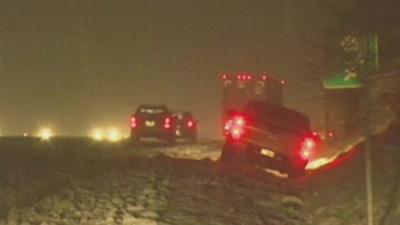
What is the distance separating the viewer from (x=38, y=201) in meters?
15.6

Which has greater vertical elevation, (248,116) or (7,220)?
(248,116)

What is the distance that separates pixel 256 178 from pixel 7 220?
817 centimetres

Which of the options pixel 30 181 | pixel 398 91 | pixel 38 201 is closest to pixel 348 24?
pixel 398 91

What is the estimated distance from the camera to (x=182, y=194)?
54.4 feet

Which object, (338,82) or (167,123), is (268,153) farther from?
(167,123)

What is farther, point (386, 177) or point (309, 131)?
point (309, 131)

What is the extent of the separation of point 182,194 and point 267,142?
6735mm

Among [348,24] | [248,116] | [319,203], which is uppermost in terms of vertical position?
[348,24]

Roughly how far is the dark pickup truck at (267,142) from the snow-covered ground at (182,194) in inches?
26.4

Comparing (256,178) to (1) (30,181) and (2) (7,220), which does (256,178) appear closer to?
(1) (30,181)

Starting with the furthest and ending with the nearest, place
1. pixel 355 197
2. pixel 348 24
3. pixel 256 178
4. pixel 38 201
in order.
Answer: pixel 348 24, pixel 256 178, pixel 355 197, pixel 38 201

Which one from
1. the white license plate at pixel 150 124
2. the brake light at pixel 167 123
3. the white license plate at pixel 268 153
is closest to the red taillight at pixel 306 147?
the white license plate at pixel 268 153

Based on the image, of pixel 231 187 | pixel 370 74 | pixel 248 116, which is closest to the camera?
pixel 370 74

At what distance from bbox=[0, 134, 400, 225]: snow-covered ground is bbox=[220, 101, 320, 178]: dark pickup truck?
0.67 meters
